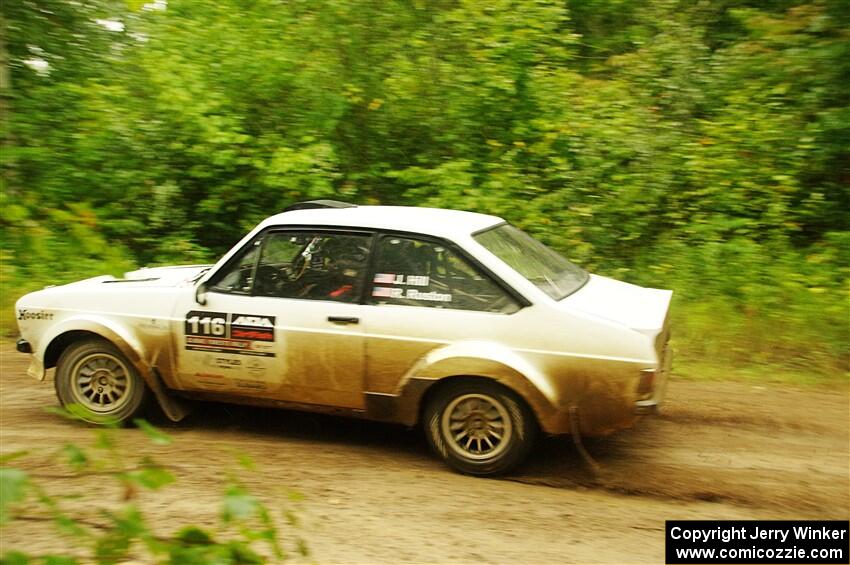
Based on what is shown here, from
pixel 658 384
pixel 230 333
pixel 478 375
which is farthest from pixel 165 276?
pixel 658 384

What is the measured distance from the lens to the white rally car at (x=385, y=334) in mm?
4855

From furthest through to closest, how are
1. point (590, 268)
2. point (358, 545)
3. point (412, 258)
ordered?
point (590, 268) < point (412, 258) < point (358, 545)

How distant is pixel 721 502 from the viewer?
4.72m

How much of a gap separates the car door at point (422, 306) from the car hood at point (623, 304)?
1.52ft

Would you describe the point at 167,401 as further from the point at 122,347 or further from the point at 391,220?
the point at 391,220

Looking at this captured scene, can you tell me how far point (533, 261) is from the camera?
557 centimetres

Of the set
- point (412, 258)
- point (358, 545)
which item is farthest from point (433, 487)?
point (412, 258)

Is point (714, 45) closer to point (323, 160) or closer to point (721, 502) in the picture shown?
point (323, 160)

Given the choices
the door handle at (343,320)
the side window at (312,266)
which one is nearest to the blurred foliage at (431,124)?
the side window at (312,266)

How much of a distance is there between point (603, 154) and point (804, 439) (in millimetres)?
5745

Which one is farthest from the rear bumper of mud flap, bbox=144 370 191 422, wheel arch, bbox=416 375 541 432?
mud flap, bbox=144 370 191 422

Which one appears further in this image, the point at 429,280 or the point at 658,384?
the point at 429,280

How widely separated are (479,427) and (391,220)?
4.93 ft

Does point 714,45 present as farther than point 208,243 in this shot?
Yes
